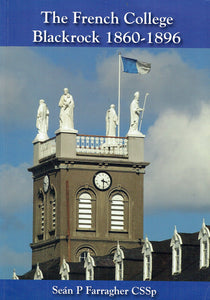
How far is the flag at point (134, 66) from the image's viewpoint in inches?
3755

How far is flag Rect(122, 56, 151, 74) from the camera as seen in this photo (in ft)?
313

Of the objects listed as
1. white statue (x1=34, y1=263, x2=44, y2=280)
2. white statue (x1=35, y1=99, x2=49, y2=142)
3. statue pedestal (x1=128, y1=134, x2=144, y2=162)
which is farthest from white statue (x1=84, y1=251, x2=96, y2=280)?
white statue (x1=35, y1=99, x2=49, y2=142)

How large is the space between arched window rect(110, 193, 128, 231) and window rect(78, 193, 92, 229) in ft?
5.46

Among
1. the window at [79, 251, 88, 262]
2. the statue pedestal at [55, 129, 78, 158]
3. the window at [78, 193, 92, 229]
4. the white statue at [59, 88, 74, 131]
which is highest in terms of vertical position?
the white statue at [59, 88, 74, 131]

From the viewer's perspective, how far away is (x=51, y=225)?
105 metres

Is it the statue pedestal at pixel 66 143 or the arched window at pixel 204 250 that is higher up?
the statue pedestal at pixel 66 143

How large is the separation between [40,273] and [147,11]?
1413 inches

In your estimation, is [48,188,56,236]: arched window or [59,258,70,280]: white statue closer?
[59,258,70,280]: white statue

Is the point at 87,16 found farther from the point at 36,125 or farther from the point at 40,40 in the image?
the point at 36,125

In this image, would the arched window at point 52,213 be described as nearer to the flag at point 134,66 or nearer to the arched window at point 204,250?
the flag at point 134,66

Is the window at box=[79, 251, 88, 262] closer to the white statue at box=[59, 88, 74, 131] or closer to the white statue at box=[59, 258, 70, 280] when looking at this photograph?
the white statue at box=[59, 258, 70, 280]

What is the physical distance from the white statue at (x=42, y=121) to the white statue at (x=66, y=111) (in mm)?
3142

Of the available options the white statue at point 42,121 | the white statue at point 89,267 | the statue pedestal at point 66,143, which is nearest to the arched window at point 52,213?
the statue pedestal at point 66,143
